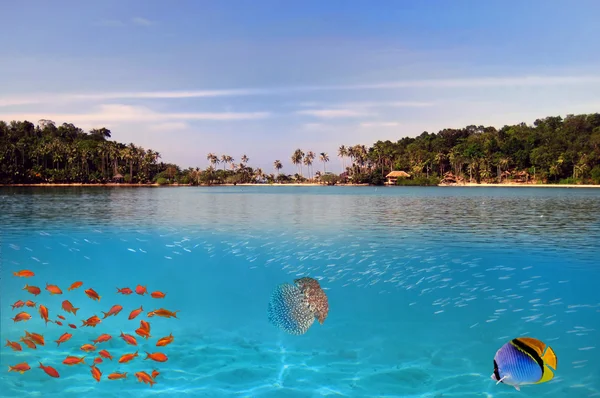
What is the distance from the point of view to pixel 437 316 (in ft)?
30.2

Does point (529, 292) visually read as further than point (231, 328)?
Yes

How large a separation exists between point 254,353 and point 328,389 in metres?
1.57

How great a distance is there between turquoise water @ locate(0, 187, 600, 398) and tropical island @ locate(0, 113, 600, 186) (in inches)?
3625

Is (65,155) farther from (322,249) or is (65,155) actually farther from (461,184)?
(322,249)

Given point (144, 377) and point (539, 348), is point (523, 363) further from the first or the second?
point (144, 377)

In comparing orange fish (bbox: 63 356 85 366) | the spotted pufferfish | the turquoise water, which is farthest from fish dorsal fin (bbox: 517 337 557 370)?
orange fish (bbox: 63 356 85 366)

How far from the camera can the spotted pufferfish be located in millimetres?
5043

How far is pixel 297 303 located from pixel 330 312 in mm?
4500

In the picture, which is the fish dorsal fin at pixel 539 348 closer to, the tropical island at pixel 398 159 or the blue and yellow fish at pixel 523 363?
the blue and yellow fish at pixel 523 363

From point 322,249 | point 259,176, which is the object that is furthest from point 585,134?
point 322,249

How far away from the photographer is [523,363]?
301 centimetres

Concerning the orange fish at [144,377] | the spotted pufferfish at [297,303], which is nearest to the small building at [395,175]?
the orange fish at [144,377]

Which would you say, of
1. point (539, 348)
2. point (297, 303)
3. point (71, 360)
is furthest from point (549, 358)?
point (71, 360)

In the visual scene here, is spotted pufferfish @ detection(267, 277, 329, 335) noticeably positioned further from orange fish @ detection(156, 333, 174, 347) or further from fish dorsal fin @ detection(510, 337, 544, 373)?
fish dorsal fin @ detection(510, 337, 544, 373)
